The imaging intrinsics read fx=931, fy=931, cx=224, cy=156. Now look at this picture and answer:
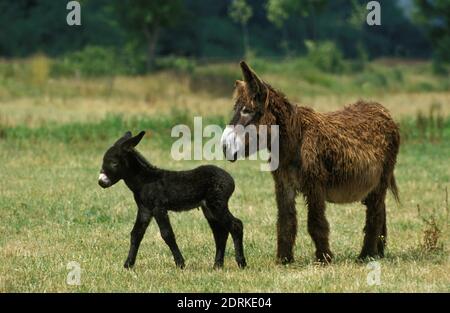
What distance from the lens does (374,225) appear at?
35.5 feet

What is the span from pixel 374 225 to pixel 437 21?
47.0 metres

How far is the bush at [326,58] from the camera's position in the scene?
56188 mm

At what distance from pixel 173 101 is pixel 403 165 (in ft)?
44.3

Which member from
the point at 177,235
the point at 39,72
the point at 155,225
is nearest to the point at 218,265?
the point at 177,235

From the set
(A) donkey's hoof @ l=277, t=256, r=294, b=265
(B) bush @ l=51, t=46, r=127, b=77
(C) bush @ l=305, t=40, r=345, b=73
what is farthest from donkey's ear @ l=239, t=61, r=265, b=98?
(C) bush @ l=305, t=40, r=345, b=73

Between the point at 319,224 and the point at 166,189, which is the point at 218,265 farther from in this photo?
the point at 319,224

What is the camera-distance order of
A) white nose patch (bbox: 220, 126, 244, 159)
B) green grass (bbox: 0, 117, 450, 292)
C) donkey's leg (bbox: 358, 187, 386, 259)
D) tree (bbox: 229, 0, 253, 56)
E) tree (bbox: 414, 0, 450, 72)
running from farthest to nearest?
tree (bbox: 229, 0, 253, 56), tree (bbox: 414, 0, 450, 72), donkey's leg (bbox: 358, 187, 386, 259), white nose patch (bbox: 220, 126, 244, 159), green grass (bbox: 0, 117, 450, 292)

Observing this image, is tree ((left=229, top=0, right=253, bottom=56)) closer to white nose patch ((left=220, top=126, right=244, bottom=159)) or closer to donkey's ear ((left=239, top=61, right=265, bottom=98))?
donkey's ear ((left=239, top=61, right=265, bottom=98))

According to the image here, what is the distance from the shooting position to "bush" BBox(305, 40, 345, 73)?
56188 millimetres

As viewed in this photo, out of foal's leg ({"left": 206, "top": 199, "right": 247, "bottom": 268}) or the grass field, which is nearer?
the grass field

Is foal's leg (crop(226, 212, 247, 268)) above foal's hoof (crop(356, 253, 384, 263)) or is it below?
above

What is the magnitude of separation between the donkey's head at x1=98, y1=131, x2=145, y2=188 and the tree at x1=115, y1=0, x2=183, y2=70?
142ft

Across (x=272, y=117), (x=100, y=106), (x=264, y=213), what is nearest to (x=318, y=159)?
(x=272, y=117)

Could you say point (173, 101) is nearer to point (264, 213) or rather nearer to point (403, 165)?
point (403, 165)
